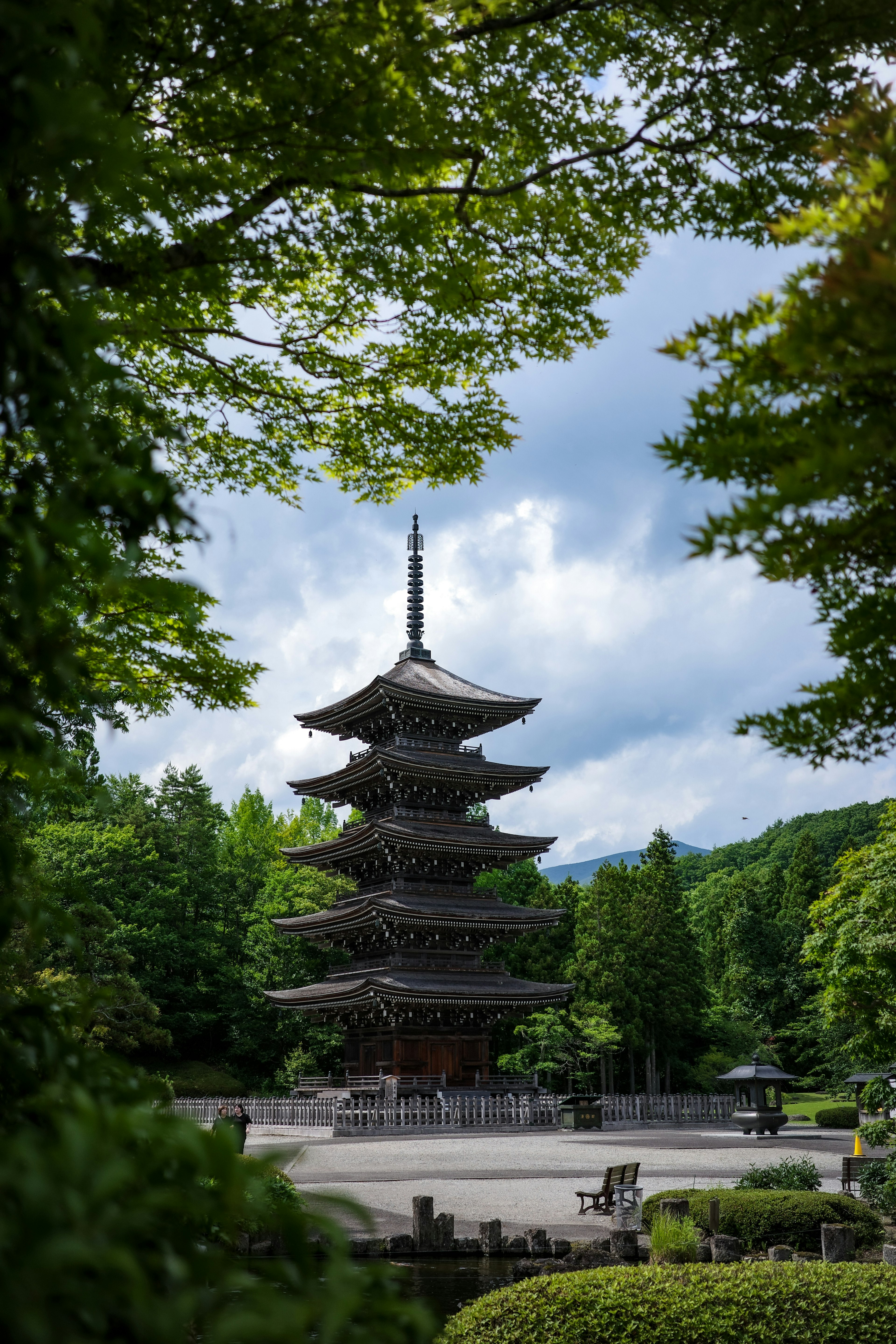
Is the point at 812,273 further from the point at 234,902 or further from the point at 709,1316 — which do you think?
the point at 234,902

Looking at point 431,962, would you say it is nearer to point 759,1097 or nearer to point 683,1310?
point 759,1097

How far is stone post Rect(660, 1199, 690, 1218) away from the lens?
1012 centimetres

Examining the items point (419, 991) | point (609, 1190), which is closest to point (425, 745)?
point (419, 991)

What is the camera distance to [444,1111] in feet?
95.5

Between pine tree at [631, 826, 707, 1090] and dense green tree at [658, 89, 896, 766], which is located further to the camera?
pine tree at [631, 826, 707, 1090]

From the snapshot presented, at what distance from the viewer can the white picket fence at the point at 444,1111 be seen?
2847cm

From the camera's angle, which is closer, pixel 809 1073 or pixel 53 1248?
pixel 53 1248

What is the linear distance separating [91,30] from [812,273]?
6.38ft

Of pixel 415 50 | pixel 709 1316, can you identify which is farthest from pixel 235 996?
pixel 415 50

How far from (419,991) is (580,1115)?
5.89 m

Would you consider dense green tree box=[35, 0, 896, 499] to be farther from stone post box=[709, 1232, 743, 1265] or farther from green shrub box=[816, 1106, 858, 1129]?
green shrub box=[816, 1106, 858, 1129]

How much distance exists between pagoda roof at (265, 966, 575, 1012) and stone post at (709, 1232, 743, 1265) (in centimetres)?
2249

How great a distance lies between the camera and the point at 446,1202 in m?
14.6

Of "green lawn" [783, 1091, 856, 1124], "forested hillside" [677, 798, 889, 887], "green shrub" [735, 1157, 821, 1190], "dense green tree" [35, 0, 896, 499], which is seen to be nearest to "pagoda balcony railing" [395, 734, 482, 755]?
"green lawn" [783, 1091, 856, 1124]
